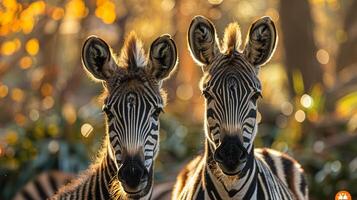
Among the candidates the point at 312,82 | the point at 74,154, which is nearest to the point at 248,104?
the point at 74,154

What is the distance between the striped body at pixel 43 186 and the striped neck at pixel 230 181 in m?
5.81

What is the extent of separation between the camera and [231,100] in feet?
28.2

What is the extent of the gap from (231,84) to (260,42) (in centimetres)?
61

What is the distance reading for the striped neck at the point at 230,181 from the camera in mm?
8719

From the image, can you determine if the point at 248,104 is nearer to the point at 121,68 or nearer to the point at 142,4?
the point at 121,68

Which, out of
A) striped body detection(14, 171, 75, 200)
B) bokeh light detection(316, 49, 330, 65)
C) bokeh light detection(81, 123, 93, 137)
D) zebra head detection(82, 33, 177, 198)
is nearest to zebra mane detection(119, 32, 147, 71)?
zebra head detection(82, 33, 177, 198)

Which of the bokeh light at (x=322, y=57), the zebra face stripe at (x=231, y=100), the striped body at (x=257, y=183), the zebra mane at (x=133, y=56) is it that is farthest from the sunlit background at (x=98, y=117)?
the zebra face stripe at (x=231, y=100)

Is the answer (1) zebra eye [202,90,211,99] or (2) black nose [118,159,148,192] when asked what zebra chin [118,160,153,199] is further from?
(1) zebra eye [202,90,211,99]

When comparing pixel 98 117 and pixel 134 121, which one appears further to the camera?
pixel 98 117

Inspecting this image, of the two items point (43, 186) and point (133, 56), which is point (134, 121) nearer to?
point (133, 56)

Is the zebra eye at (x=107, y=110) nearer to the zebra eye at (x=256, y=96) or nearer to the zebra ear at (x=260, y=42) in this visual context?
the zebra eye at (x=256, y=96)

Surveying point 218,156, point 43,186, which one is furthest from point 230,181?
A: point 43,186

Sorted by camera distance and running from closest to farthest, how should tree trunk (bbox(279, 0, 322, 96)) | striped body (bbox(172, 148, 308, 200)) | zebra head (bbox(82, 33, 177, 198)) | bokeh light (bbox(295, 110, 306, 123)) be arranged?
1. zebra head (bbox(82, 33, 177, 198))
2. striped body (bbox(172, 148, 308, 200))
3. bokeh light (bbox(295, 110, 306, 123))
4. tree trunk (bbox(279, 0, 322, 96))

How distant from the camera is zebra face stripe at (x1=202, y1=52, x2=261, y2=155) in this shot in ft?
27.9
